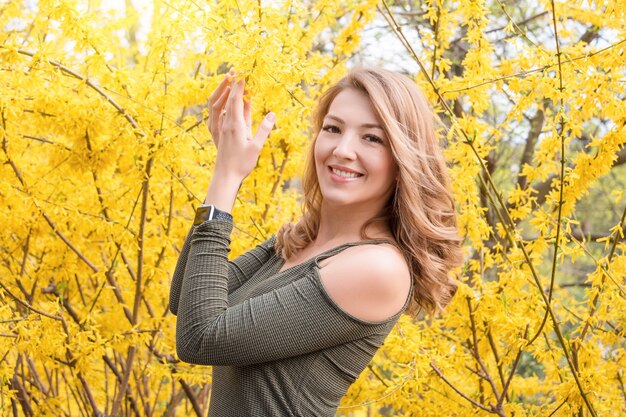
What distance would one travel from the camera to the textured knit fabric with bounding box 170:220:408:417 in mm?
1518

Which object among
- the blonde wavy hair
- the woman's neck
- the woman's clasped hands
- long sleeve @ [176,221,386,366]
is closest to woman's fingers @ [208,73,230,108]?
the woman's clasped hands

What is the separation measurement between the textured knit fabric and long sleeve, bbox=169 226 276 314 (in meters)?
0.27

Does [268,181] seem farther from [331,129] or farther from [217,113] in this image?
[331,129]

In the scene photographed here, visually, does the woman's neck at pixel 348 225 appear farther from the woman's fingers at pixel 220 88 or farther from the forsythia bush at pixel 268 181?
the forsythia bush at pixel 268 181

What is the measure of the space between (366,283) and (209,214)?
0.37 metres

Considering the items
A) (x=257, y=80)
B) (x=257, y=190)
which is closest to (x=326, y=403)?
(x=257, y=80)

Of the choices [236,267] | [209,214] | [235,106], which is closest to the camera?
[209,214]

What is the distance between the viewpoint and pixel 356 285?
5.07 feet

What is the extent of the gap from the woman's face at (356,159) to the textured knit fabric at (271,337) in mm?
129

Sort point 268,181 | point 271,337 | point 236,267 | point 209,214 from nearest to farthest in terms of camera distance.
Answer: point 271,337 → point 209,214 → point 236,267 → point 268,181

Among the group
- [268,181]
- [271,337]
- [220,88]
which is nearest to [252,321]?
[271,337]

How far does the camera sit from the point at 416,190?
1709 millimetres

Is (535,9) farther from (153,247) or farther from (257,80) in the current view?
(257,80)

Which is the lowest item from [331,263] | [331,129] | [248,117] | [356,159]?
[331,263]
